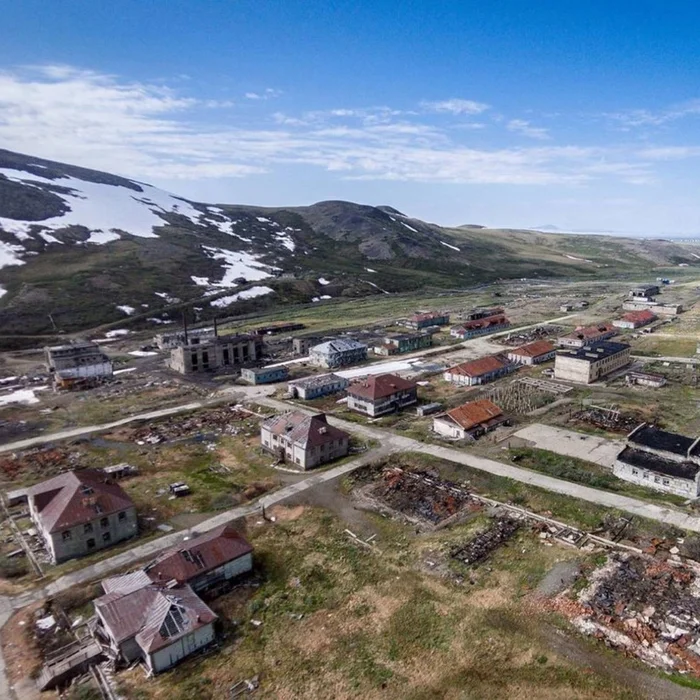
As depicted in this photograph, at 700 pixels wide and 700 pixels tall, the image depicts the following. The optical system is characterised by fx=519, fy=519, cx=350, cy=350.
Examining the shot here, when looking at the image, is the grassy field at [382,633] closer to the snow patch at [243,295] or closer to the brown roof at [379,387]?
the brown roof at [379,387]

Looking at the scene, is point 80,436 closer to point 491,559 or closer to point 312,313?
point 491,559

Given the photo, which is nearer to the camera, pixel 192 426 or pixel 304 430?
pixel 304 430

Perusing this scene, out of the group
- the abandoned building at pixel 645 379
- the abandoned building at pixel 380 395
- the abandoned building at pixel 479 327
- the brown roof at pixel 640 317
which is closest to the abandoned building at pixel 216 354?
the abandoned building at pixel 380 395

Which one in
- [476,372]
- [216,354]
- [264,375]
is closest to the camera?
[476,372]

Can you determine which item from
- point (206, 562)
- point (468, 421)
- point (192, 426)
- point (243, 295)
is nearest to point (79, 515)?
point (206, 562)

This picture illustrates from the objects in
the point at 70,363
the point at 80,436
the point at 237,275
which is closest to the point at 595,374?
the point at 80,436

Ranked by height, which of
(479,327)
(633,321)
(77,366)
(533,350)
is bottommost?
(77,366)

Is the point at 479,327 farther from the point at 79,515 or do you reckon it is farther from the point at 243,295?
the point at 79,515
